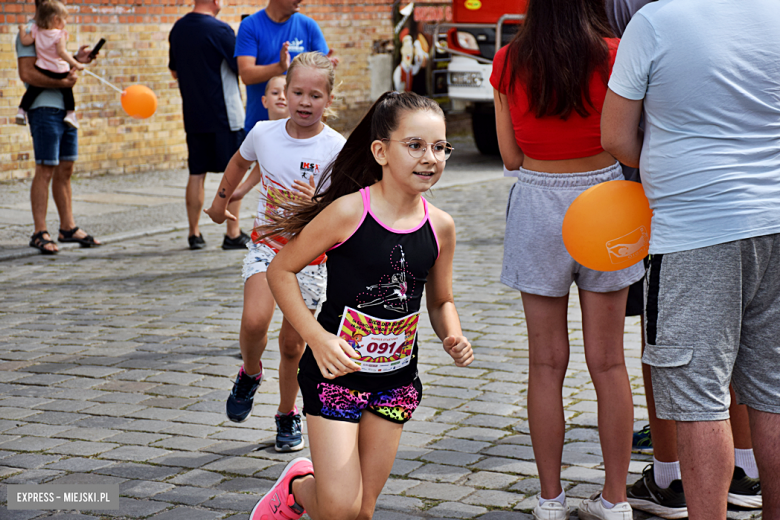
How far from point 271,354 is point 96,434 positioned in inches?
57.1

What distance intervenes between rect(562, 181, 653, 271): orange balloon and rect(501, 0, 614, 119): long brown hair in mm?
345

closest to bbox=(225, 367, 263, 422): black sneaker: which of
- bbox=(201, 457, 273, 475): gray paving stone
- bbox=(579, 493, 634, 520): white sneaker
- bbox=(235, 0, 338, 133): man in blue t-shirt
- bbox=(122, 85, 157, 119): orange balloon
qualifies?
bbox=(201, 457, 273, 475): gray paving stone

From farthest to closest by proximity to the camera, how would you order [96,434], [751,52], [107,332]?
[107,332], [96,434], [751,52]

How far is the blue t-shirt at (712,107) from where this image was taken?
266cm

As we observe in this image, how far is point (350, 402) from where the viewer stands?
9.80ft

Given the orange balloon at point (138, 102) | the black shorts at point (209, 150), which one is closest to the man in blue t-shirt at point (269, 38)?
the black shorts at point (209, 150)

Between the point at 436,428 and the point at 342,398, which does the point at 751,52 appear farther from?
the point at 436,428

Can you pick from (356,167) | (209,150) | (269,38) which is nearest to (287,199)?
A: (356,167)

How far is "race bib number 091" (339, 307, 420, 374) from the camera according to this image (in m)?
2.97

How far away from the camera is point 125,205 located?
10.6m

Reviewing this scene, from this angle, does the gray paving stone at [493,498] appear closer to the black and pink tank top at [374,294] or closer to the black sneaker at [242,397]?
the black and pink tank top at [374,294]

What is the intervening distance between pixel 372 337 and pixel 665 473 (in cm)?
129

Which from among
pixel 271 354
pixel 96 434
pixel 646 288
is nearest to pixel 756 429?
pixel 646 288

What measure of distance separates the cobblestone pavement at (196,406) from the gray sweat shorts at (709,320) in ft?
2.89
